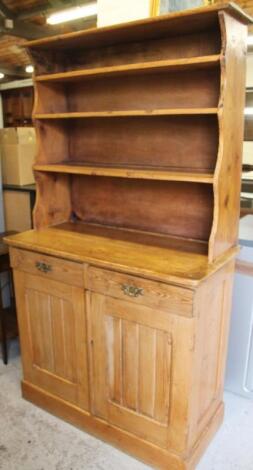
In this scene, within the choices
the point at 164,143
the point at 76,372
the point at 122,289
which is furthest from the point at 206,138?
the point at 76,372

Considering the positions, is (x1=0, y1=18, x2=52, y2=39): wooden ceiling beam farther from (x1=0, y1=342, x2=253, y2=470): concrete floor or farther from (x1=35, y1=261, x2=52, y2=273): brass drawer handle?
(x1=0, y1=342, x2=253, y2=470): concrete floor

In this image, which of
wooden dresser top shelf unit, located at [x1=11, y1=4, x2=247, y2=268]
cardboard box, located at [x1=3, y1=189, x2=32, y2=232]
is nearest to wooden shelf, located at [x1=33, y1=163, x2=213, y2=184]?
wooden dresser top shelf unit, located at [x1=11, y1=4, x2=247, y2=268]

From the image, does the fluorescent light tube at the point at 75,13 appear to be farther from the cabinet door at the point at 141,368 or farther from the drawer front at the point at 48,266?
the cabinet door at the point at 141,368

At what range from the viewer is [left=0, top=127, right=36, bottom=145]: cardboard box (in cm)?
295

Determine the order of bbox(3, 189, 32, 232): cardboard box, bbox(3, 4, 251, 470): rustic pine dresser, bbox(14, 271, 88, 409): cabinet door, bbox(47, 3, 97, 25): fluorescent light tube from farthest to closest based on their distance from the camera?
1. bbox(47, 3, 97, 25): fluorescent light tube
2. bbox(3, 189, 32, 232): cardboard box
3. bbox(14, 271, 88, 409): cabinet door
4. bbox(3, 4, 251, 470): rustic pine dresser

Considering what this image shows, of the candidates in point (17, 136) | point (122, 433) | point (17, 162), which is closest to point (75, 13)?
point (17, 136)

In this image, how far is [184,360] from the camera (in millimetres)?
1485

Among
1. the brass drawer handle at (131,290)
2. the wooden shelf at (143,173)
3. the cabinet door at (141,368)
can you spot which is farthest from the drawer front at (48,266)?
the wooden shelf at (143,173)

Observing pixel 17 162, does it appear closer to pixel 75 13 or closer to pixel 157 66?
pixel 157 66

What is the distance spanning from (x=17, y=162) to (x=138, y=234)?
4.85 ft

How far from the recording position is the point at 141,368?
5.37 feet

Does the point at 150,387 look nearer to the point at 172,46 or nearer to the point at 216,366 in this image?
the point at 216,366

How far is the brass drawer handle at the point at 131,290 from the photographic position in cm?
153

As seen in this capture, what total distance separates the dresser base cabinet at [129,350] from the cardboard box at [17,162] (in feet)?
3.97
